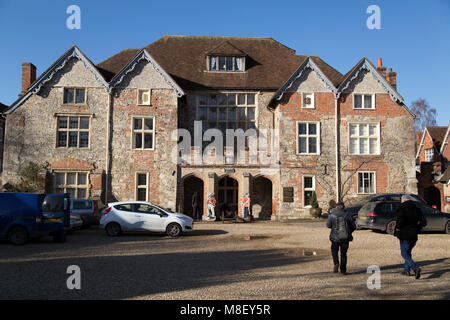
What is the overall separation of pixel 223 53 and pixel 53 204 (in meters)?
17.6

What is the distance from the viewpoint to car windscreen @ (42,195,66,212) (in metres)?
14.7

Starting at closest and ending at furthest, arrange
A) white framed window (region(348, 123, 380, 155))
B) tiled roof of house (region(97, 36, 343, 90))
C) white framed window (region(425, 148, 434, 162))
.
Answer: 1. white framed window (region(348, 123, 380, 155))
2. tiled roof of house (region(97, 36, 343, 90))
3. white framed window (region(425, 148, 434, 162))

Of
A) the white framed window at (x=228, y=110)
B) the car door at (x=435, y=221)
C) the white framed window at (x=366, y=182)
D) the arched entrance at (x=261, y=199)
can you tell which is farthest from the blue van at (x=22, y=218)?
the white framed window at (x=366, y=182)

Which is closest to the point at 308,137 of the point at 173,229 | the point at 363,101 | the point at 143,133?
the point at 363,101

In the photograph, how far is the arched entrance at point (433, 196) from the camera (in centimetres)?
3200

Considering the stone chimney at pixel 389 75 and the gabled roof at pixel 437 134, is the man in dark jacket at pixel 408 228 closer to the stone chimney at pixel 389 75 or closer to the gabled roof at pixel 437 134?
the stone chimney at pixel 389 75

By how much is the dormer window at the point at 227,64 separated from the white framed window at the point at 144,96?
536 centimetres

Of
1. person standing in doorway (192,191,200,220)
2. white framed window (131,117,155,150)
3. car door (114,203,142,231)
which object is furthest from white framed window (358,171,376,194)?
car door (114,203,142,231)

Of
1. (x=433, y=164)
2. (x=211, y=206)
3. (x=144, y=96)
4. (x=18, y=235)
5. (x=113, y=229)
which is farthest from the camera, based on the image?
(x=433, y=164)

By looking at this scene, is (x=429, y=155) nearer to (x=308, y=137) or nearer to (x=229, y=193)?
(x=308, y=137)

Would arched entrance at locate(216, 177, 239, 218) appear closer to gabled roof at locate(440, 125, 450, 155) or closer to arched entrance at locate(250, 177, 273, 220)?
arched entrance at locate(250, 177, 273, 220)

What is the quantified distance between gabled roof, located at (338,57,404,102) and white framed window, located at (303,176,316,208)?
6206mm

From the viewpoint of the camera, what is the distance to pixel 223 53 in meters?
27.9

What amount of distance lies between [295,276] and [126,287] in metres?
3.75
